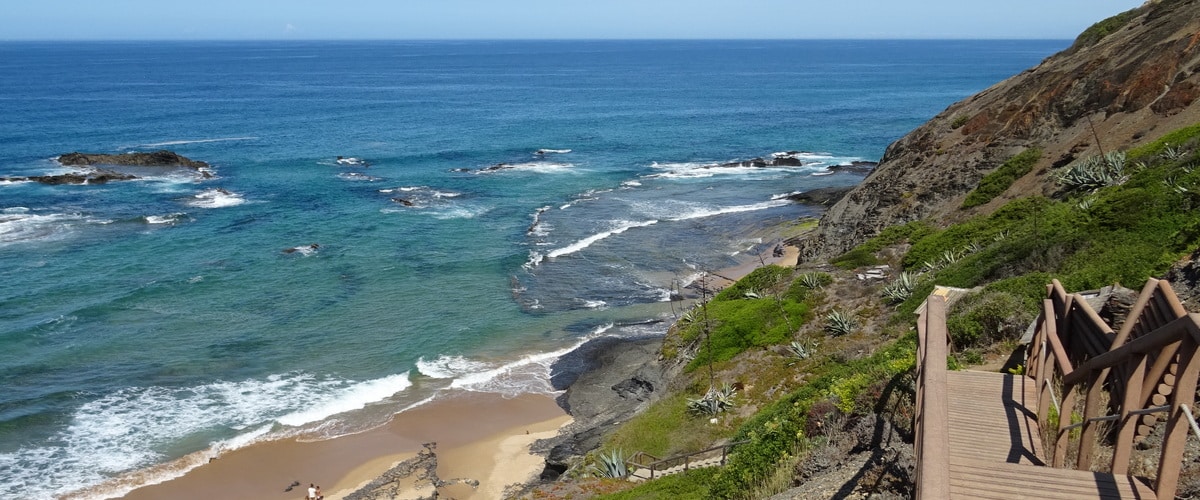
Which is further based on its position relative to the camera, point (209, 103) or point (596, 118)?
point (209, 103)

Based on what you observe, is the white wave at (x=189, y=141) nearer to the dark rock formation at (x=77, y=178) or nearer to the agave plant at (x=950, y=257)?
the dark rock formation at (x=77, y=178)

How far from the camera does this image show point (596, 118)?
314 feet

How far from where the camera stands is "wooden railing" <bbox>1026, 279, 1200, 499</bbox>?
5.19 meters

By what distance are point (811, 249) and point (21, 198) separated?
5060cm

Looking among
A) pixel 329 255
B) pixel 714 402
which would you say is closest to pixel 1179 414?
pixel 714 402

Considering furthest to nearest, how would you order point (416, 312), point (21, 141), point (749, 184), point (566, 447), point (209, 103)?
1. point (209, 103)
2. point (21, 141)
3. point (749, 184)
4. point (416, 312)
5. point (566, 447)

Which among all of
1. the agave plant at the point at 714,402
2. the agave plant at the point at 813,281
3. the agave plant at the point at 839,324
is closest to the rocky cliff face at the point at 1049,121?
the agave plant at the point at 813,281

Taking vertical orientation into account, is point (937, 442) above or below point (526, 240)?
above

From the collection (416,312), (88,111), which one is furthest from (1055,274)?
(88,111)

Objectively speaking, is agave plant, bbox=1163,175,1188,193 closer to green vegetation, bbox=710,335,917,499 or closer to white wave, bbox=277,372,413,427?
green vegetation, bbox=710,335,917,499

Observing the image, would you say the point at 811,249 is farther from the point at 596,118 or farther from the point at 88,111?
the point at 88,111

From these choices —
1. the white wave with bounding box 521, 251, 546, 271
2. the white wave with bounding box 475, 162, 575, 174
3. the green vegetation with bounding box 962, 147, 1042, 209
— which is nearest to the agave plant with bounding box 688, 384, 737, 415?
the green vegetation with bounding box 962, 147, 1042, 209

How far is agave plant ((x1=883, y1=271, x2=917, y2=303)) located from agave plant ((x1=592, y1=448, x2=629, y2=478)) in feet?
26.8

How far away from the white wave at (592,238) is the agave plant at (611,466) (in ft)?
79.3
